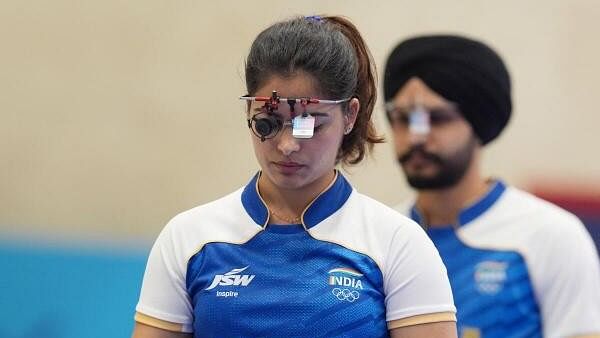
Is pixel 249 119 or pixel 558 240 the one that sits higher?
pixel 249 119

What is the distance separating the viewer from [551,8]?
12.5ft

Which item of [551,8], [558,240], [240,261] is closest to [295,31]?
[240,261]

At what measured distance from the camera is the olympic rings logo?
162cm

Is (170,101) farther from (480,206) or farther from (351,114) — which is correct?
(351,114)

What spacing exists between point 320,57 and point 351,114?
128 millimetres

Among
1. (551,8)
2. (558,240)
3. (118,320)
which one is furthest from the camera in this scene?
(551,8)

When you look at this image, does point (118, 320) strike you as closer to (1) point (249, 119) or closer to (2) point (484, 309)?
(2) point (484, 309)

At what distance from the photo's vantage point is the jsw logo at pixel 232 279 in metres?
1.66

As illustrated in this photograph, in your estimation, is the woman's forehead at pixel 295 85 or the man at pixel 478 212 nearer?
the woman's forehead at pixel 295 85

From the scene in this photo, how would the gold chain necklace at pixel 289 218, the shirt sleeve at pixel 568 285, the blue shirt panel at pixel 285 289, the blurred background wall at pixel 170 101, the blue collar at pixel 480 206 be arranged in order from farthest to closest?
the blurred background wall at pixel 170 101 < the blue collar at pixel 480 206 < the shirt sleeve at pixel 568 285 < the gold chain necklace at pixel 289 218 < the blue shirt panel at pixel 285 289

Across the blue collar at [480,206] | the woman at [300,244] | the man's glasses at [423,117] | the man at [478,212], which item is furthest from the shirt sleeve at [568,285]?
the woman at [300,244]

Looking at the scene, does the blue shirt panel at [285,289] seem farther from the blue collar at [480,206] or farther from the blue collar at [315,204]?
the blue collar at [480,206]

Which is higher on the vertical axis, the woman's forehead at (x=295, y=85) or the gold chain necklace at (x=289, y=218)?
the woman's forehead at (x=295, y=85)

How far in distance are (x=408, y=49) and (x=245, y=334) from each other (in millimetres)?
1332
